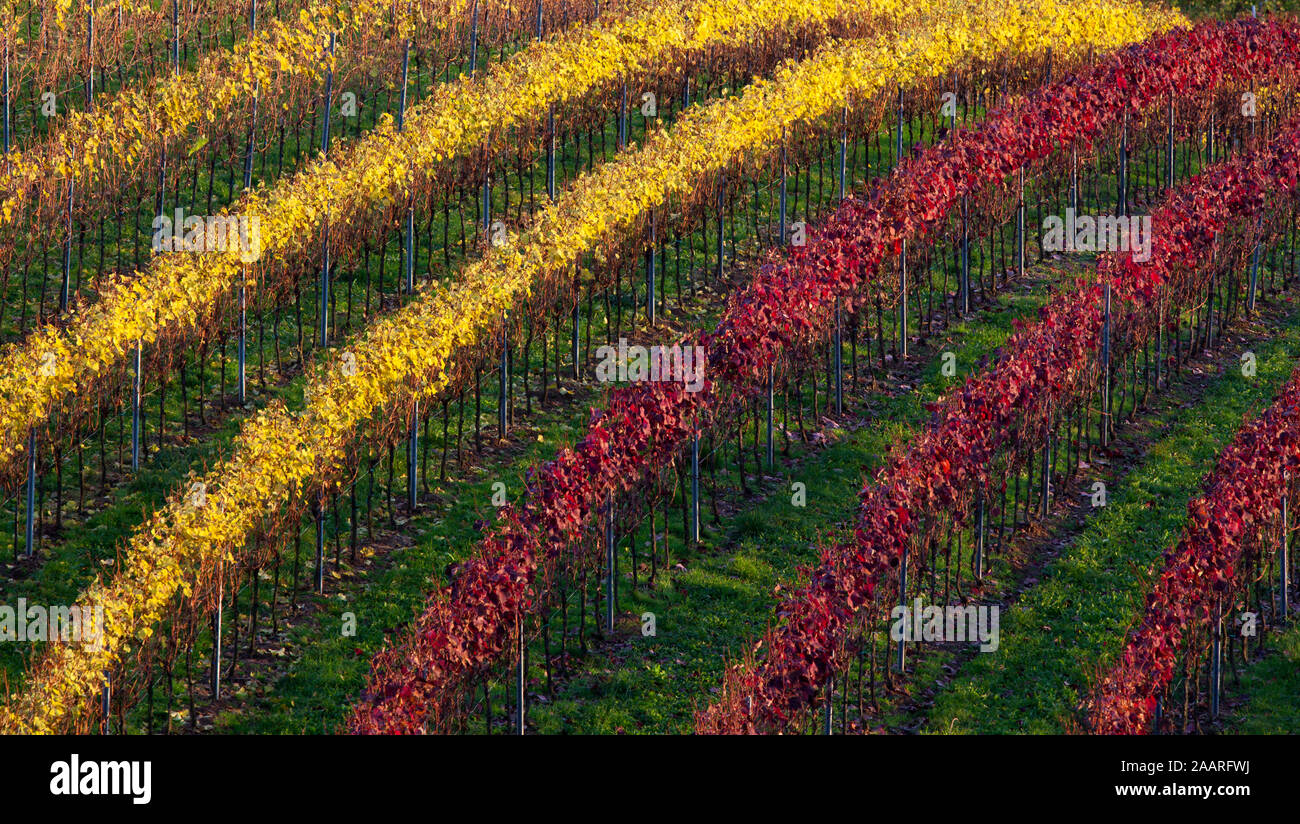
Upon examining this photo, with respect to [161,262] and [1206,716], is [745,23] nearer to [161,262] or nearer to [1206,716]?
[161,262]

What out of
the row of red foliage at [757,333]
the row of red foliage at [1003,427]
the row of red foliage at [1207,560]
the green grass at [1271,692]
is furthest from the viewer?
the green grass at [1271,692]

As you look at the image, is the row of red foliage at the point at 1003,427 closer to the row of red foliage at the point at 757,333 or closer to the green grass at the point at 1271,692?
the green grass at the point at 1271,692

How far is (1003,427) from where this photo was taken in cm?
2388

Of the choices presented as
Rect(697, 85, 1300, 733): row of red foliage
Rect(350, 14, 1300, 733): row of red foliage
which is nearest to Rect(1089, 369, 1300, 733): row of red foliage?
Rect(697, 85, 1300, 733): row of red foliage

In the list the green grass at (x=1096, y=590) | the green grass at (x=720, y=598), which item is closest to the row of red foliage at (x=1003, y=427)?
the green grass at (x=720, y=598)

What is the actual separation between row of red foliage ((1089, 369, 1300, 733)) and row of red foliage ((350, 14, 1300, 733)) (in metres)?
6.10

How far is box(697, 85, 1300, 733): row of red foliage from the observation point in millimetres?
18969

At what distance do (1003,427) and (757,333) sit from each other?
3629mm

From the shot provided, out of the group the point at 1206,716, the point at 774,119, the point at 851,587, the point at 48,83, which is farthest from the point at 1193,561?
the point at 48,83

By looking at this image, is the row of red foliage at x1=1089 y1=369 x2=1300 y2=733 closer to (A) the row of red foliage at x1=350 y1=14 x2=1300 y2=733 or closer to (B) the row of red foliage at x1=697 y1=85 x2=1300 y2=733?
(B) the row of red foliage at x1=697 y1=85 x2=1300 y2=733

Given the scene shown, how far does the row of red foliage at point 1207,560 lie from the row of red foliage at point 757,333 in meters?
6.10

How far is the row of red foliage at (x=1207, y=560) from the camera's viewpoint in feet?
61.5

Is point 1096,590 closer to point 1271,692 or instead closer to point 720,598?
point 1271,692

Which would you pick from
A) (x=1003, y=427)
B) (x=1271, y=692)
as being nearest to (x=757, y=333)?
(x=1003, y=427)
